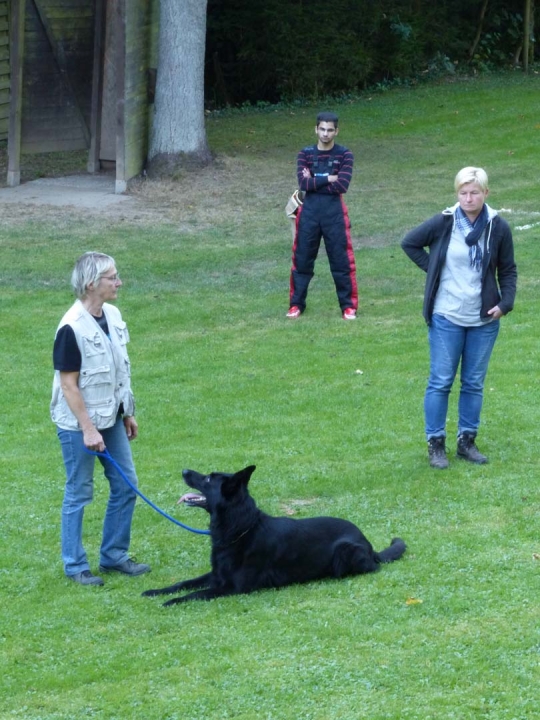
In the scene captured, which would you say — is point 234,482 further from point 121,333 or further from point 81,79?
point 81,79

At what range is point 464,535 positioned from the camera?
6672 mm

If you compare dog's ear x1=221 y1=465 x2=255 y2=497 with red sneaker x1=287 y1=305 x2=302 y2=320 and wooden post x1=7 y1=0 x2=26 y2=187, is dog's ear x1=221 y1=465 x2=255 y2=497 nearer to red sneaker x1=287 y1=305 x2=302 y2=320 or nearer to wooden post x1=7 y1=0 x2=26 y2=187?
red sneaker x1=287 y1=305 x2=302 y2=320

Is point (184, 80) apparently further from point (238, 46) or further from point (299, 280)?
point (238, 46)

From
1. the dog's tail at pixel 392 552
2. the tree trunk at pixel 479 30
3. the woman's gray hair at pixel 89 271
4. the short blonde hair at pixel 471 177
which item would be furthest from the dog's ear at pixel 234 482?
the tree trunk at pixel 479 30

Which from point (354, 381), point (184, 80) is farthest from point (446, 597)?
point (184, 80)

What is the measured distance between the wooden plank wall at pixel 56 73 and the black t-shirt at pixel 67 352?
47.8 ft

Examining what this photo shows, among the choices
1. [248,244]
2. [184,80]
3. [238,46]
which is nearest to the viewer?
[248,244]

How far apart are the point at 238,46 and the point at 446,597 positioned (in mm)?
22803

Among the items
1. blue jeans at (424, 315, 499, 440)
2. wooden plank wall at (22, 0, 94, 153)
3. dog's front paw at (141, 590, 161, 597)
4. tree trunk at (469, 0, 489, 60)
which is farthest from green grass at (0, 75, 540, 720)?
tree trunk at (469, 0, 489, 60)

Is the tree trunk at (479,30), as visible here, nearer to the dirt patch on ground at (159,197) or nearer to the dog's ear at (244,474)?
the dirt patch on ground at (159,197)

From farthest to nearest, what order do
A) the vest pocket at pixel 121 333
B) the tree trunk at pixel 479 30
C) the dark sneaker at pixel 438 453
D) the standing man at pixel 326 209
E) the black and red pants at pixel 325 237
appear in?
the tree trunk at pixel 479 30 → the black and red pants at pixel 325 237 → the standing man at pixel 326 209 → the dark sneaker at pixel 438 453 → the vest pocket at pixel 121 333

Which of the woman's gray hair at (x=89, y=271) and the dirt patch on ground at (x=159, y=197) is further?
the dirt patch on ground at (x=159, y=197)

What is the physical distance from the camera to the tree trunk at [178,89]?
18.0 m

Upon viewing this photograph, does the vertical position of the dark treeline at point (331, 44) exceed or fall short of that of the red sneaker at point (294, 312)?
it exceeds it
